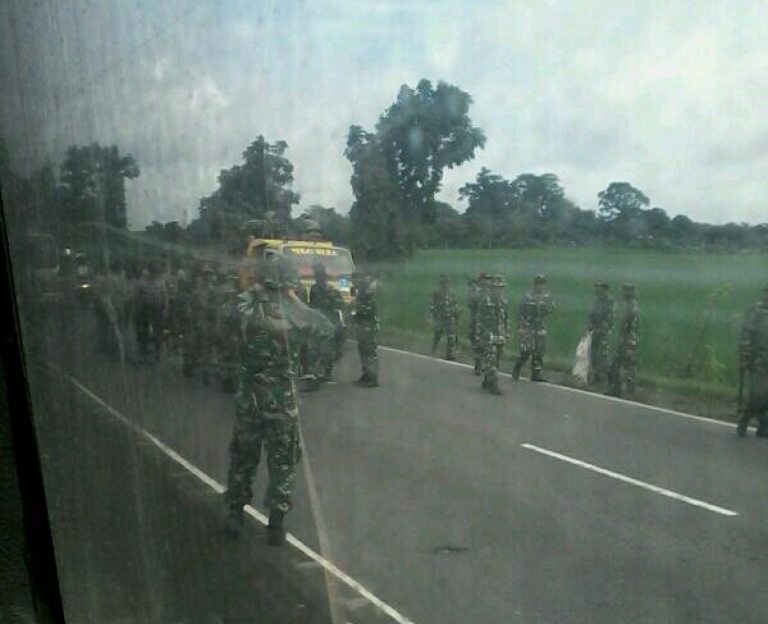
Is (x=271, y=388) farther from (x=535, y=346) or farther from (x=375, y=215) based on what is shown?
(x=535, y=346)

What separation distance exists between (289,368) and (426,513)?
71 centimetres

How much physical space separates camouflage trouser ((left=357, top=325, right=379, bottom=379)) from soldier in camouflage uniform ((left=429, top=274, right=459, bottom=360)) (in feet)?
0.83

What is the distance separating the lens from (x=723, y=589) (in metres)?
2.94

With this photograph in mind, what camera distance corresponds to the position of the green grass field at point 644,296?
2787 millimetres

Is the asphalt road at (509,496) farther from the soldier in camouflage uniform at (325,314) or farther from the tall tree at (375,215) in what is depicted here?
the tall tree at (375,215)

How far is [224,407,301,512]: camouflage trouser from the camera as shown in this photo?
3.74 metres

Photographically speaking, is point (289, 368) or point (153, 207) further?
point (153, 207)

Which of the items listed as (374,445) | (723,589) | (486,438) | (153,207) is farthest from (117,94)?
(723,589)

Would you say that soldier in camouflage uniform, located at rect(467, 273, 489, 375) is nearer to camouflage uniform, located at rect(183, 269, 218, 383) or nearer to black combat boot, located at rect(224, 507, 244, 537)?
camouflage uniform, located at rect(183, 269, 218, 383)

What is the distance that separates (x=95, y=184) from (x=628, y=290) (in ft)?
7.93

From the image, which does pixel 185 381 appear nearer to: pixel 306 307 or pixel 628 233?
pixel 306 307

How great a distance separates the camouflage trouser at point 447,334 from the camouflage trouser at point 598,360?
1.75ft

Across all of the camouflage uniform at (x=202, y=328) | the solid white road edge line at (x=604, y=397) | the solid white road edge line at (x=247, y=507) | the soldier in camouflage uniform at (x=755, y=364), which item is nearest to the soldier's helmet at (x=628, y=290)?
the soldier in camouflage uniform at (x=755, y=364)

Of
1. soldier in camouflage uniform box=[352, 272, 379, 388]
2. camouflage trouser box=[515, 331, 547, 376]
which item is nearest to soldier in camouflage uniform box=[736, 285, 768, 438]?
camouflage trouser box=[515, 331, 547, 376]
